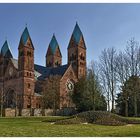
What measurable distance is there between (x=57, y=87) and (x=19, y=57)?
13.9 metres

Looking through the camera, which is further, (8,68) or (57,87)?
(8,68)

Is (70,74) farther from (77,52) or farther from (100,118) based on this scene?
(100,118)

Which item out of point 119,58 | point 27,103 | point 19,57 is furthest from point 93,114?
point 19,57

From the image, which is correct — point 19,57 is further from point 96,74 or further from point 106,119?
point 106,119

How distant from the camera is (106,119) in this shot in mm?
24594

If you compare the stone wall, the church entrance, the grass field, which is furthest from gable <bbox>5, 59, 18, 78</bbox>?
the grass field

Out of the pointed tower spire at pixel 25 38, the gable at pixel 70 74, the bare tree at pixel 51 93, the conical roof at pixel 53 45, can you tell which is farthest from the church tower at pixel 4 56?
the bare tree at pixel 51 93

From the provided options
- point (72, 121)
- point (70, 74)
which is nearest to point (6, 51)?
point (70, 74)

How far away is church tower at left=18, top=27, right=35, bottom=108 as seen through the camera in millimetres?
69625

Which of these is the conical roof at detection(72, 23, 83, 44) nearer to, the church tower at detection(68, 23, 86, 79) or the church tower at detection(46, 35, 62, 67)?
the church tower at detection(68, 23, 86, 79)

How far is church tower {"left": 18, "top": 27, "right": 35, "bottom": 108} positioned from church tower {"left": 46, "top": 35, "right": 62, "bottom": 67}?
16993 mm

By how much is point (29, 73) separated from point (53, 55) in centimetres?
2063

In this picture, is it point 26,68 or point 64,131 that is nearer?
point 64,131

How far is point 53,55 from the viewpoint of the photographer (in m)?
91.4
